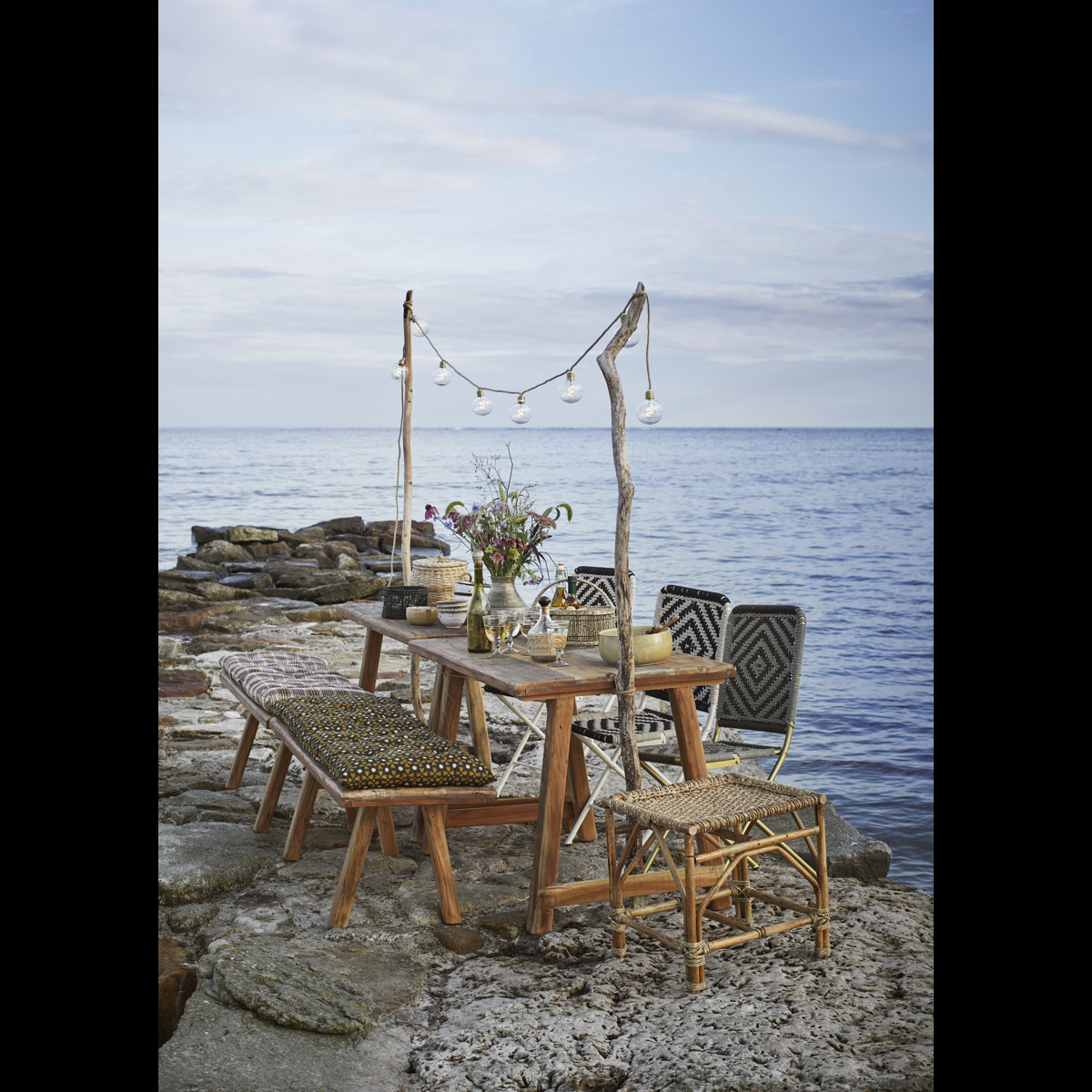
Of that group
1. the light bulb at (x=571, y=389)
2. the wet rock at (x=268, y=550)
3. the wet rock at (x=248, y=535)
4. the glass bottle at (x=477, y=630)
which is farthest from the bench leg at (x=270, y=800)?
the wet rock at (x=248, y=535)

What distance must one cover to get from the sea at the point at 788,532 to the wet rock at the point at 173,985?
2048mm

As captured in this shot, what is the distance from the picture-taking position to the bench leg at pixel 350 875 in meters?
3.31

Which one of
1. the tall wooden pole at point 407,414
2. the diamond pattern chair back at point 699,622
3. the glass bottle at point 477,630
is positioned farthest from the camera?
the tall wooden pole at point 407,414

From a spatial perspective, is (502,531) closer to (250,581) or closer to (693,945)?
(693,945)

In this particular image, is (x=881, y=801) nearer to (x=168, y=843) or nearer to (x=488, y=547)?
(x=488, y=547)

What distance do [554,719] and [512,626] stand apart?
68cm

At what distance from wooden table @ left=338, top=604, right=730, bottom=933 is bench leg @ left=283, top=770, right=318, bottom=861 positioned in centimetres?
53

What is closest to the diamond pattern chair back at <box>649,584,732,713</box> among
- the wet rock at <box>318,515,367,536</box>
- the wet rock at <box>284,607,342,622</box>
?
the wet rock at <box>284,607,342,622</box>

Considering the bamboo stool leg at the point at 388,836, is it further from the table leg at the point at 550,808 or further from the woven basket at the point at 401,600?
the woven basket at the point at 401,600

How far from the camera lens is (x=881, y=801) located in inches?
225

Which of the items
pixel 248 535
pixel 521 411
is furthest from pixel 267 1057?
pixel 248 535
